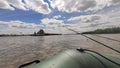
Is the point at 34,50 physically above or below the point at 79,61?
below

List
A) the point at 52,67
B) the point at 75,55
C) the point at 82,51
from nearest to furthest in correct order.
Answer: the point at 52,67 < the point at 75,55 < the point at 82,51

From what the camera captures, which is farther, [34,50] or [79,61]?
[34,50]

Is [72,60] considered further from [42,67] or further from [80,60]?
[42,67]

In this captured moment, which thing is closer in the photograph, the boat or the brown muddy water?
the boat

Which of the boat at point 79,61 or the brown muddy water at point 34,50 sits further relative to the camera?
the brown muddy water at point 34,50

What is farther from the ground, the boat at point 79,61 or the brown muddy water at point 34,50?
the boat at point 79,61

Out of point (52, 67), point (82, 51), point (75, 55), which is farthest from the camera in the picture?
point (82, 51)

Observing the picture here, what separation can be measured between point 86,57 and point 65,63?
0.61 metres

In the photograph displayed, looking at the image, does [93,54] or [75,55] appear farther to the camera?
[93,54]

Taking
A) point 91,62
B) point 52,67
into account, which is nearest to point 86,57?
point 91,62

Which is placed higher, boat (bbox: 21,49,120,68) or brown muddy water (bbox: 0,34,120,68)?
boat (bbox: 21,49,120,68)

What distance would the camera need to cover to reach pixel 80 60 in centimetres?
381

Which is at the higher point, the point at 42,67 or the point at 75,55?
the point at 75,55

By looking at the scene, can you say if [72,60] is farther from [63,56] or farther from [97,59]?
[97,59]
